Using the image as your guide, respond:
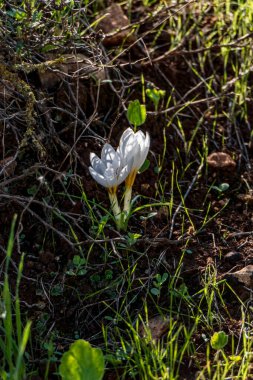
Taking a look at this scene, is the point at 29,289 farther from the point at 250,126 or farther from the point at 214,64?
the point at 214,64

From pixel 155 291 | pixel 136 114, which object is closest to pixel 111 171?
pixel 136 114

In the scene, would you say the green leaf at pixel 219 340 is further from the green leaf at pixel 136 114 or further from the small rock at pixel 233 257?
the green leaf at pixel 136 114

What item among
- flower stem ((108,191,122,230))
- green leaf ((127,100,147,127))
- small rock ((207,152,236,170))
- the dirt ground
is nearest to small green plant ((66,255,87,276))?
the dirt ground

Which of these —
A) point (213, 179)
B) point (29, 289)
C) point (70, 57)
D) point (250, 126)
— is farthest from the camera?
point (250, 126)

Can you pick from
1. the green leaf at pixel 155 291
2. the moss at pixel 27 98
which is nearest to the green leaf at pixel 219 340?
the green leaf at pixel 155 291

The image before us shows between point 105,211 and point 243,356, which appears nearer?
point 243,356

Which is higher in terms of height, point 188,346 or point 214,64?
point 214,64

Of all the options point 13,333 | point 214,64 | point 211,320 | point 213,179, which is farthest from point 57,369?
point 214,64
